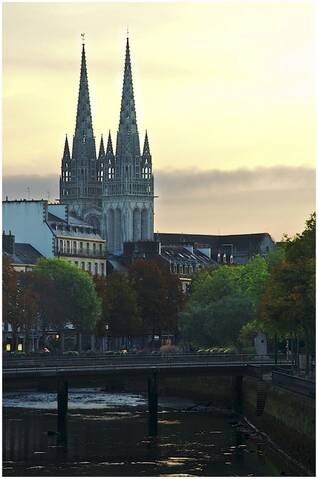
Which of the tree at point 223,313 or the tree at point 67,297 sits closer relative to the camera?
the tree at point 223,313

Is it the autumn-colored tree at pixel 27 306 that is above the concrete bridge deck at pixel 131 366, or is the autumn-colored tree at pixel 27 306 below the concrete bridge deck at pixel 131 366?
above

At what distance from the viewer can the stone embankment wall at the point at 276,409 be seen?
92375mm

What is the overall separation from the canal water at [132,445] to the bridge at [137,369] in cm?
182

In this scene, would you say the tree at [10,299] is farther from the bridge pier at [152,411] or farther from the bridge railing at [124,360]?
the bridge pier at [152,411]

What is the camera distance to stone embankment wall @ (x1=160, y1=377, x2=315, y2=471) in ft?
303

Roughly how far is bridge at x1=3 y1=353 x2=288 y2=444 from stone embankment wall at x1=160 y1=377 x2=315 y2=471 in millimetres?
1665

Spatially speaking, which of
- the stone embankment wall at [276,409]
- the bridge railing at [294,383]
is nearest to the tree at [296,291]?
the bridge railing at [294,383]

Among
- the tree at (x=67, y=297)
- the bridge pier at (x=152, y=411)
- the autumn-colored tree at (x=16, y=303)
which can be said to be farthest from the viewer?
the tree at (x=67, y=297)

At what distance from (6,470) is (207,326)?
91384 mm

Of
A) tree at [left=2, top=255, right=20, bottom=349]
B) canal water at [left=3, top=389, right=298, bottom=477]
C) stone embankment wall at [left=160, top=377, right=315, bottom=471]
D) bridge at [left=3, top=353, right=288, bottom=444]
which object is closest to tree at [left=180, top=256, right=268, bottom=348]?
tree at [left=2, top=255, right=20, bottom=349]

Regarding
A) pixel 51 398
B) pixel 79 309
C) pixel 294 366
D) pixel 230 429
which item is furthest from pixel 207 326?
pixel 230 429

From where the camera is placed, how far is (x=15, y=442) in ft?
362

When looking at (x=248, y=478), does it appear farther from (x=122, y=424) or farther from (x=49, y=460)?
(x=122, y=424)

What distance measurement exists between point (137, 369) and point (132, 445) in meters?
20.2
